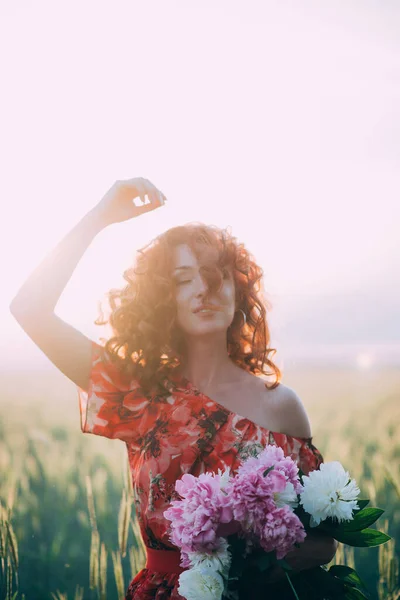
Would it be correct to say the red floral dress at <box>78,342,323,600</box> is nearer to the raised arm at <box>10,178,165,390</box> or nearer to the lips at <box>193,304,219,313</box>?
the raised arm at <box>10,178,165,390</box>

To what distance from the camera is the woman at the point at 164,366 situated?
1495mm

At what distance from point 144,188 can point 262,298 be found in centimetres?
47

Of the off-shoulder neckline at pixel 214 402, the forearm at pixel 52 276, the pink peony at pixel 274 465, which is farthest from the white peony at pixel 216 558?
the forearm at pixel 52 276

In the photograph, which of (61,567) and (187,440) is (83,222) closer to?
(187,440)

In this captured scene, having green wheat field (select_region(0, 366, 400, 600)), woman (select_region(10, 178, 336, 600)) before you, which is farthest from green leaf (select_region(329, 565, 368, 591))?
green wheat field (select_region(0, 366, 400, 600))

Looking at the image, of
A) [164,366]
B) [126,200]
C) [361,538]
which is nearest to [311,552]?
[361,538]

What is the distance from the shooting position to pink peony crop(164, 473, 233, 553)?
1.10m

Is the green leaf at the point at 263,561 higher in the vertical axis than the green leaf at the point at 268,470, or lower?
lower

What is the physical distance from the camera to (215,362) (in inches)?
67.2

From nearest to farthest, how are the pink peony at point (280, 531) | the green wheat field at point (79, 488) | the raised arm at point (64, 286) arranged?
the pink peony at point (280, 531) < the raised arm at point (64, 286) < the green wheat field at point (79, 488)

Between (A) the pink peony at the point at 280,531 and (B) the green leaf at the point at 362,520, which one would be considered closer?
(A) the pink peony at the point at 280,531

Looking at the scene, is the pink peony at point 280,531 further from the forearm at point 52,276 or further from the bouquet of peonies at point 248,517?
the forearm at point 52,276

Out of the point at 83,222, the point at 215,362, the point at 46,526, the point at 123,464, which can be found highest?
the point at 83,222

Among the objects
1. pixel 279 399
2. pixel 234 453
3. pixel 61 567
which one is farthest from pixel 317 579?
pixel 61 567
